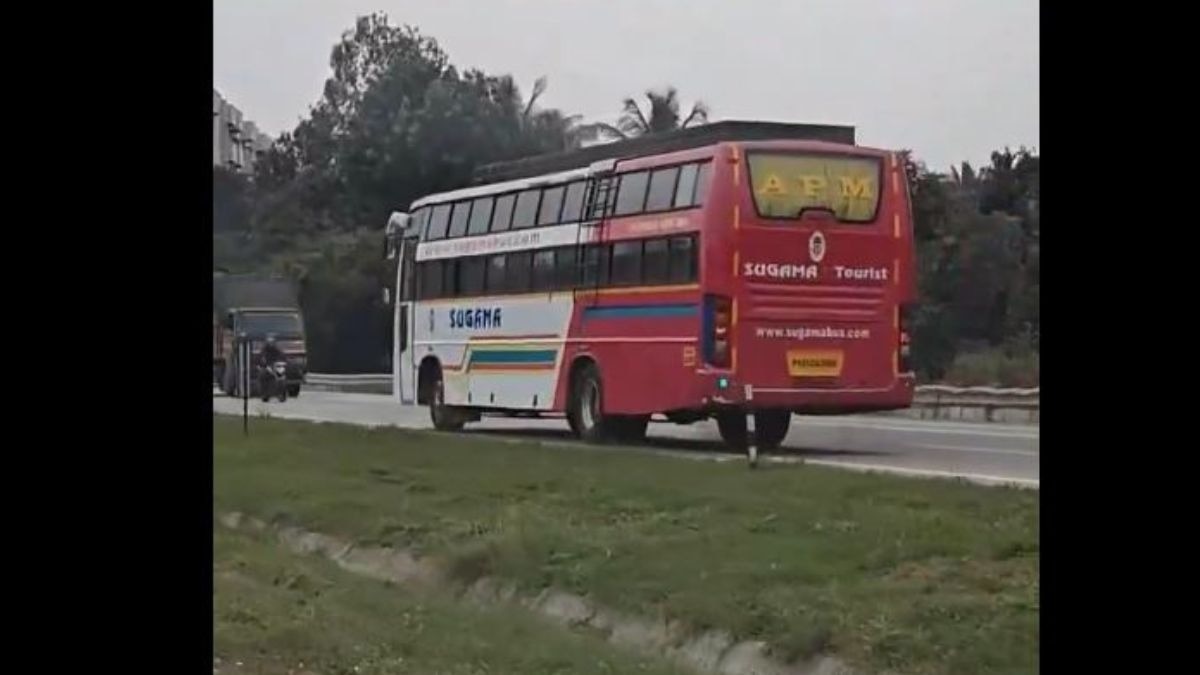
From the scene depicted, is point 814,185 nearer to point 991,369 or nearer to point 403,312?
point 991,369

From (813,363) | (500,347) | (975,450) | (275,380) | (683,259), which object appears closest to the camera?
(975,450)

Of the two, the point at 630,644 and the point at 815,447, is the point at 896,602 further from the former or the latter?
the point at 815,447

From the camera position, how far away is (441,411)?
36.5 feet

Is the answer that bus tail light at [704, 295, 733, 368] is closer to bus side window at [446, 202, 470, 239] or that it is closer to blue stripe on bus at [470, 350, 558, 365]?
blue stripe on bus at [470, 350, 558, 365]

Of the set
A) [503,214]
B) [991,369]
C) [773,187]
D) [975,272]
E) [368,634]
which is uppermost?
[773,187]

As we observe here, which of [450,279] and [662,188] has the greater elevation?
[662,188]

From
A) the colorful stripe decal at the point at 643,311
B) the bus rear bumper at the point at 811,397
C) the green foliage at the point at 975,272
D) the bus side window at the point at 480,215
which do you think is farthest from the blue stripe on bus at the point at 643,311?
the green foliage at the point at 975,272

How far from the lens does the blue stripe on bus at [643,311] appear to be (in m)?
10.9

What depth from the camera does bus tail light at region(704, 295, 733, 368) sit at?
10.7m

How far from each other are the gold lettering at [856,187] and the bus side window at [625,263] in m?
1.50

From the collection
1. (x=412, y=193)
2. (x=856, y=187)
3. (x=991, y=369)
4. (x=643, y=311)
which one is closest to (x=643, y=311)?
(x=643, y=311)

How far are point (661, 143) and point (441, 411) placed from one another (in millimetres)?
2600
